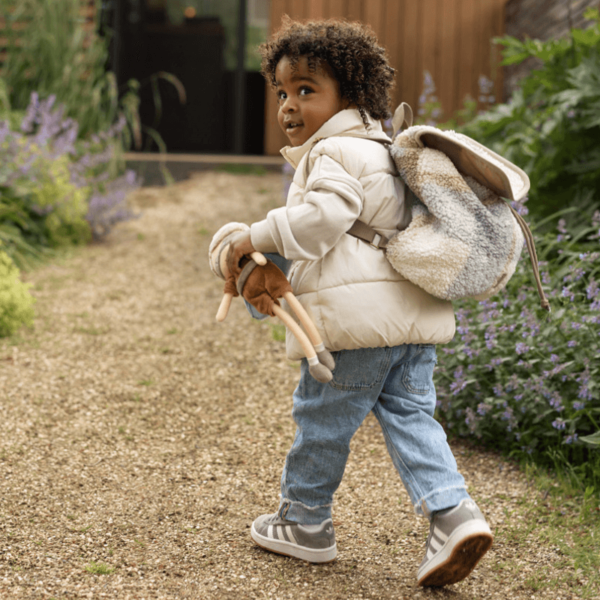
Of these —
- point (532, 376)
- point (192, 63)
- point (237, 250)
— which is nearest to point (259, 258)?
point (237, 250)

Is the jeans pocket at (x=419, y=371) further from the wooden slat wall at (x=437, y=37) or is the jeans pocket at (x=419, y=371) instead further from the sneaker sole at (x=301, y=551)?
the wooden slat wall at (x=437, y=37)

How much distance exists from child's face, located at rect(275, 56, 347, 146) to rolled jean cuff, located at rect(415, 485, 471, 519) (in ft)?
2.94

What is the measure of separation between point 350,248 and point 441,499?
0.62 meters

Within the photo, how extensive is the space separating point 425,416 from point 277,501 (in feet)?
2.32

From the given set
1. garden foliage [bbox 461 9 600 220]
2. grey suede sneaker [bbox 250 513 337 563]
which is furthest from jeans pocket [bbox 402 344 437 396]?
garden foliage [bbox 461 9 600 220]

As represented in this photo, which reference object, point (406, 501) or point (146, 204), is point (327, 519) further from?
point (146, 204)

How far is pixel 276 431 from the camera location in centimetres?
262

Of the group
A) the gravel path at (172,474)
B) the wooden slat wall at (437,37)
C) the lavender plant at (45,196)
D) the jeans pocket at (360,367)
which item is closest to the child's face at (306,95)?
the jeans pocket at (360,367)

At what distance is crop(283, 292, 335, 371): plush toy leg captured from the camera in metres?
1.51

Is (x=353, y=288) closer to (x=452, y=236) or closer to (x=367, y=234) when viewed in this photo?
(x=367, y=234)

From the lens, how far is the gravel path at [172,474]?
172 cm

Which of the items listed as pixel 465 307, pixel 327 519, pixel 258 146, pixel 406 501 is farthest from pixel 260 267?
pixel 258 146

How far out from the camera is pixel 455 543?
153 cm

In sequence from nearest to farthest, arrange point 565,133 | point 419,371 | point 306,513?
1. point 419,371
2. point 306,513
3. point 565,133
